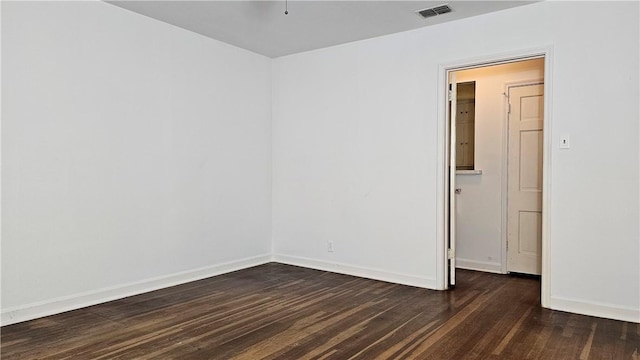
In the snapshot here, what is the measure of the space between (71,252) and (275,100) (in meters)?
2.89

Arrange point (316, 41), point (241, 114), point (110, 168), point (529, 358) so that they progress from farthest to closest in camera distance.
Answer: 1. point (241, 114)
2. point (316, 41)
3. point (110, 168)
4. point (529, 358)

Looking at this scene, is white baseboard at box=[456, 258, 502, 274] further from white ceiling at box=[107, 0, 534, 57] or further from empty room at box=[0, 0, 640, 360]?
white ceiling at box=[107, 0, 534, 57]

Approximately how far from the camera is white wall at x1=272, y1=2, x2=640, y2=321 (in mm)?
3336

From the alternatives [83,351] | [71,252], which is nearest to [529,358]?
[83,351]

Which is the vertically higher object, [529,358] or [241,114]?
[241,114]

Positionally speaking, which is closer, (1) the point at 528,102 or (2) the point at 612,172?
(2) the point at 612,172

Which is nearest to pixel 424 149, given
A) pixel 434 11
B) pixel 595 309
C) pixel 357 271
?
pixel 434 11

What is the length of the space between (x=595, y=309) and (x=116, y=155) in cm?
417

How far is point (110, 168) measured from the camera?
151 inches

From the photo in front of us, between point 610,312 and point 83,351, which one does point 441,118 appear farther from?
point 83,351

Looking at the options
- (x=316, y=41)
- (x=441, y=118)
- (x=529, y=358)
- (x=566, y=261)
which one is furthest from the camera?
(x=316, y=41)

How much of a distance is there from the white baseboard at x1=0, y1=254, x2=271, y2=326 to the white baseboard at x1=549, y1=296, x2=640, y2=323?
3241 millimetres

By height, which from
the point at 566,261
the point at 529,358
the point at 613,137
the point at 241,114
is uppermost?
the point at 241,114

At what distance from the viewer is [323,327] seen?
3.16m
